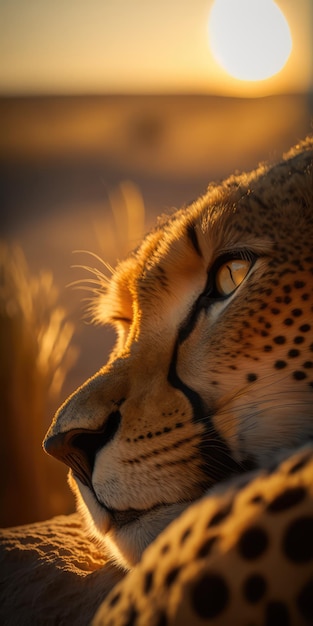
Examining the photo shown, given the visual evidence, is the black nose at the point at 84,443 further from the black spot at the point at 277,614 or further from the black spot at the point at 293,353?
the black spot at the point at 277,614

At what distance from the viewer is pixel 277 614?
566 millimetres

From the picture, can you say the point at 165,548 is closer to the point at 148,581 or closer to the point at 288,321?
the point at 148,581

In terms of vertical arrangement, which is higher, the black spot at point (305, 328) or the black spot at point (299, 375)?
the black spot at point (305, 328)

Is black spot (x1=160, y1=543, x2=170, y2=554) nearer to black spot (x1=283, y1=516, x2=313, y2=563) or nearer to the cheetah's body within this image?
the cheetah's body

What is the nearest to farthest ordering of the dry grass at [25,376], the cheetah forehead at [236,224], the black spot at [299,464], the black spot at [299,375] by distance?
1. the black spot at [299,464]
2. the black spot at [299,375]
3. the cheetah forehead at [236,224]
4. the dry grass at [25,376]

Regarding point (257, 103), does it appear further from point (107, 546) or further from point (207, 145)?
point (107, 546)

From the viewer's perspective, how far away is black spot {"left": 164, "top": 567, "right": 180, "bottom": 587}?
2.09ft

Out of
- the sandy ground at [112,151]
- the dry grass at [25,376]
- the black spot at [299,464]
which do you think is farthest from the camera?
the sandy ground at [112,151]

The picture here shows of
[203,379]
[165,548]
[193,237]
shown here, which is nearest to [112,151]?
[193,237]

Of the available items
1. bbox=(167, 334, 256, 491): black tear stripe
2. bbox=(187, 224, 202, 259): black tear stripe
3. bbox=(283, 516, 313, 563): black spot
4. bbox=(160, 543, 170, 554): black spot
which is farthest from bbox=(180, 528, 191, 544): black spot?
bbox=(187, 224, 202, 259): black tear stripe

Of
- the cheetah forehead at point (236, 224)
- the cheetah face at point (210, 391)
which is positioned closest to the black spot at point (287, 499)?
the cheetah face at point (210, 391)

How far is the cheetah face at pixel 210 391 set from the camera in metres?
0.96

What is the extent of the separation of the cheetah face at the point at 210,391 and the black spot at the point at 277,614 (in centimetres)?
38

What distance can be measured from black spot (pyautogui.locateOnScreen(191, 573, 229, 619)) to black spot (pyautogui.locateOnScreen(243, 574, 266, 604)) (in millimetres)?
17
